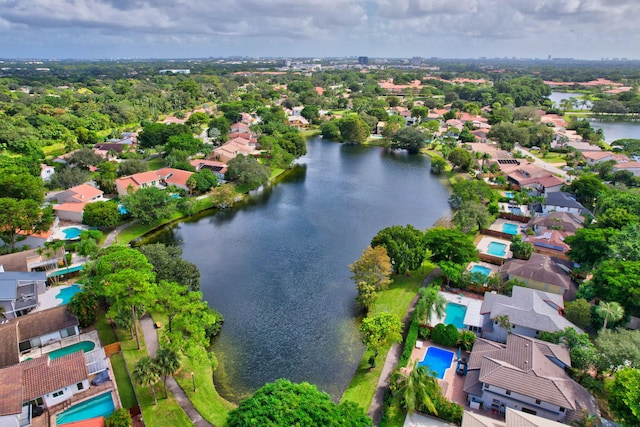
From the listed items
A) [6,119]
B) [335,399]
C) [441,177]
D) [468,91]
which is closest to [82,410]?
[335,399]

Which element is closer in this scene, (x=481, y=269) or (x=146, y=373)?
(x=146, y=373)

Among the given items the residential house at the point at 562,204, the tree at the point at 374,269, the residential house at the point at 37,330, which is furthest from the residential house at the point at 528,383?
the residential house at the point at 562,204

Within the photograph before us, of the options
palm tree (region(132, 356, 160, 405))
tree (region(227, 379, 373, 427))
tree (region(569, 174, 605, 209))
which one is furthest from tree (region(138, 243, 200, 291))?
tree (region(569, 174, 605, 209))

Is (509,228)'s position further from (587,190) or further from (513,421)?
(513,421)

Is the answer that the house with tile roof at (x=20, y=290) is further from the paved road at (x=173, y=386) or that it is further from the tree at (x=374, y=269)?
the tree at (x=374, y=269)

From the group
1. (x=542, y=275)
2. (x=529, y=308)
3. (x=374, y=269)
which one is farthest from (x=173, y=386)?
(x=542, y=275)

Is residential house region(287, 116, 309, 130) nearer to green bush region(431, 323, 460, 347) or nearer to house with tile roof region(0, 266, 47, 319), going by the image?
house with tile roof region(0, 266, 47, 319)

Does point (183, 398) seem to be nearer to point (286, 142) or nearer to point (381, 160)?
point (286, 142)

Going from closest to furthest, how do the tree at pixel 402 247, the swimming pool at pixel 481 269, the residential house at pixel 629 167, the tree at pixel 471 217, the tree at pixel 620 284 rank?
the tree at pixel 620 284
the tree at pixel 402 247
the swimming pool at pixel 481 269
the tree at pixel 471 217
the residential house at pixel 629 167
